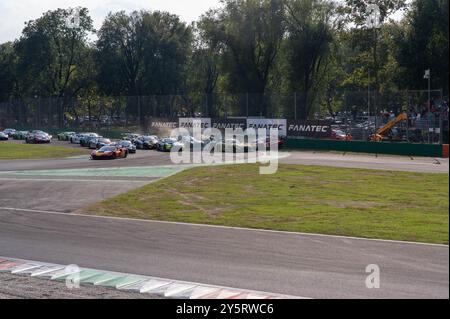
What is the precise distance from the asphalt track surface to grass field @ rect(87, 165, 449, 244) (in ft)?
4.19

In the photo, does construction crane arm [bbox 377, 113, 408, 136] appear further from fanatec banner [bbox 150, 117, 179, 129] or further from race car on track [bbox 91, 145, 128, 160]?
fanatec banner [bbox 150, 117, 179, 129]

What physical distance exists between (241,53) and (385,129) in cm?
2785

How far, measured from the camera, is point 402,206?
61.0 ft

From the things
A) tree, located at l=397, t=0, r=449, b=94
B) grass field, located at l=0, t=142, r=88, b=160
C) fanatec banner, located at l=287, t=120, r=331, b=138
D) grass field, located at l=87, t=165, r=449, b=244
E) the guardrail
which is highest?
tree, located at l=397, t=0, r=449, b=94

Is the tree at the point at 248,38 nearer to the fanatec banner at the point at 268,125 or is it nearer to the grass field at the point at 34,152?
the fanatec banner at the point at 268,125

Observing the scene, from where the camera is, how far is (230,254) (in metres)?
12.8

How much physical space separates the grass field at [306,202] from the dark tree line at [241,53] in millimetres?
10572

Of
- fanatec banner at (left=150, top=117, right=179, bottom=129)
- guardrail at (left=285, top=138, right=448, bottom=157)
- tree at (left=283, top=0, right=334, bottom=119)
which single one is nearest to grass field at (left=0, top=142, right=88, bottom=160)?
fanatec banner at (left=150, top=117, right=179, bottom=129)

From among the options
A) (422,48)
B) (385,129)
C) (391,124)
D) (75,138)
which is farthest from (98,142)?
(422,48)

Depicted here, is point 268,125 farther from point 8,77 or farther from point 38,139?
point 8,77

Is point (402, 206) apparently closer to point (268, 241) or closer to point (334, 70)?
point (268, 241)

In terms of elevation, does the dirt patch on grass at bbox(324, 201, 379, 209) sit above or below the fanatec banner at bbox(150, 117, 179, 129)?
below

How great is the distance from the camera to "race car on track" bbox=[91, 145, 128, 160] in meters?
39.1

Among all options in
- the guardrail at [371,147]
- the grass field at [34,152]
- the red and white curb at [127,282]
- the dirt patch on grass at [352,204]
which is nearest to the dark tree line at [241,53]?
the guardrail at [371,147]
